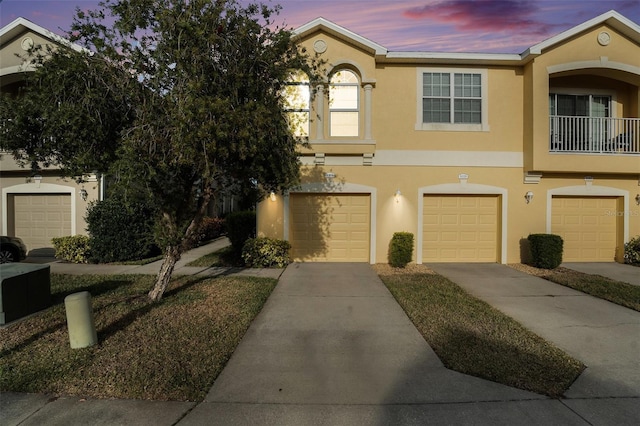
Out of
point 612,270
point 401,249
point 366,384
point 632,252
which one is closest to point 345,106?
point 401,249

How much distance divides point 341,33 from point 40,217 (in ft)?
41.0

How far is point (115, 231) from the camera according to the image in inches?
415

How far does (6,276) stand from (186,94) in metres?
3.90

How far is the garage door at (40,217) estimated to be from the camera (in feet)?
39.5

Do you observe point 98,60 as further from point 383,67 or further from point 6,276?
point 383,67

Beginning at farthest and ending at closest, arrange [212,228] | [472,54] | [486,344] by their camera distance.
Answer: [212,228]
[472,54]
[486,344]

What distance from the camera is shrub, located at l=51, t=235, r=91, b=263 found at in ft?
34.5

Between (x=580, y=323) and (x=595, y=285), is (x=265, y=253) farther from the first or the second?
(x=595, y=285)

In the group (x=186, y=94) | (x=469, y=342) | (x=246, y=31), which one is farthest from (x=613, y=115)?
(x=186, y=94)

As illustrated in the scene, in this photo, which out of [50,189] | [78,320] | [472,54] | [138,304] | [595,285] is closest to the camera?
[78,320]

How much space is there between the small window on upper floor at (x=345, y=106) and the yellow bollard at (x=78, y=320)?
7.80 metres

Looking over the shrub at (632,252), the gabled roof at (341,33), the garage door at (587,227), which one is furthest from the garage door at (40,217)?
the shrub at (632,252)

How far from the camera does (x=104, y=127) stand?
16.5 feet

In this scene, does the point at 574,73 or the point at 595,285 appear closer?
the point at 595,285
